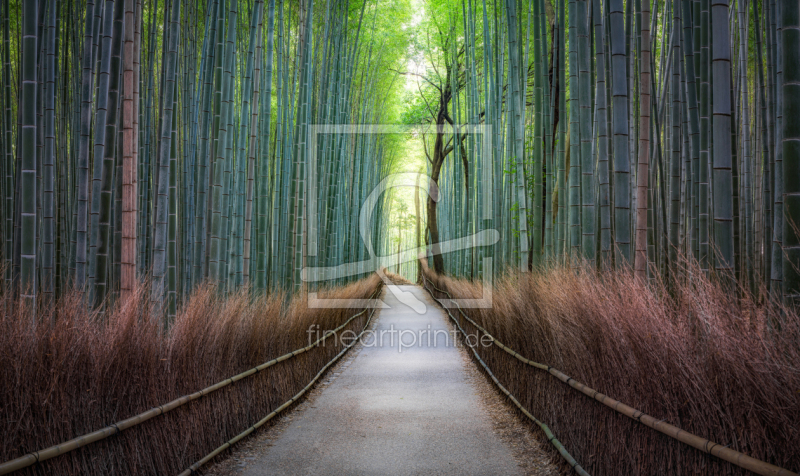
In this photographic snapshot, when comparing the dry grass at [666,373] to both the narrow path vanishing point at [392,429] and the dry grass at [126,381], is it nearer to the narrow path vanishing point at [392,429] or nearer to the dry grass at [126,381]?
the narrow path vanishing point at [392,429]

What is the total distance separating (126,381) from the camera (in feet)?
7.36

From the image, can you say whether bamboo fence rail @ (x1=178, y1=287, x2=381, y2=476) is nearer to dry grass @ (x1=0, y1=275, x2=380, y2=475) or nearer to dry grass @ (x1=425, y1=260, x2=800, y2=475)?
dry grass @ (x1=0, y1=275, x2=380, y2=475)

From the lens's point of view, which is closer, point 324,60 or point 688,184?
point 688,184

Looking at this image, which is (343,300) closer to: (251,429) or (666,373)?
(251,429)

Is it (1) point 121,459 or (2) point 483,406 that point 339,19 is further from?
(1) point 121,459

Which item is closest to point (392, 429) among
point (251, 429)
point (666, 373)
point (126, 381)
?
point (251, 429)

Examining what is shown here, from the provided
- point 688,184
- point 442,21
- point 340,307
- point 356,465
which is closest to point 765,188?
point 688,184

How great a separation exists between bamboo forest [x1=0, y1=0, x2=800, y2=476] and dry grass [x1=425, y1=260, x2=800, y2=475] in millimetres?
11

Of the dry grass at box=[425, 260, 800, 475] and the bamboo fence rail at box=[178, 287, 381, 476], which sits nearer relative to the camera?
the dry grass at box=[425, 260, 800, 475]

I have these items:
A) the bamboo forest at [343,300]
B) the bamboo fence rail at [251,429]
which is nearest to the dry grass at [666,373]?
the bamboo forest at [343,300]

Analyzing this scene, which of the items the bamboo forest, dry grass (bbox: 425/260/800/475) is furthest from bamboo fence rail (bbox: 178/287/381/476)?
dry grass (bbox: 425/260/800/475)

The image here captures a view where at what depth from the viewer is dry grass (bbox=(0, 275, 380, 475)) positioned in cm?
179

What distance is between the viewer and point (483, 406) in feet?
13.6

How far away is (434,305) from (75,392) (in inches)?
429
